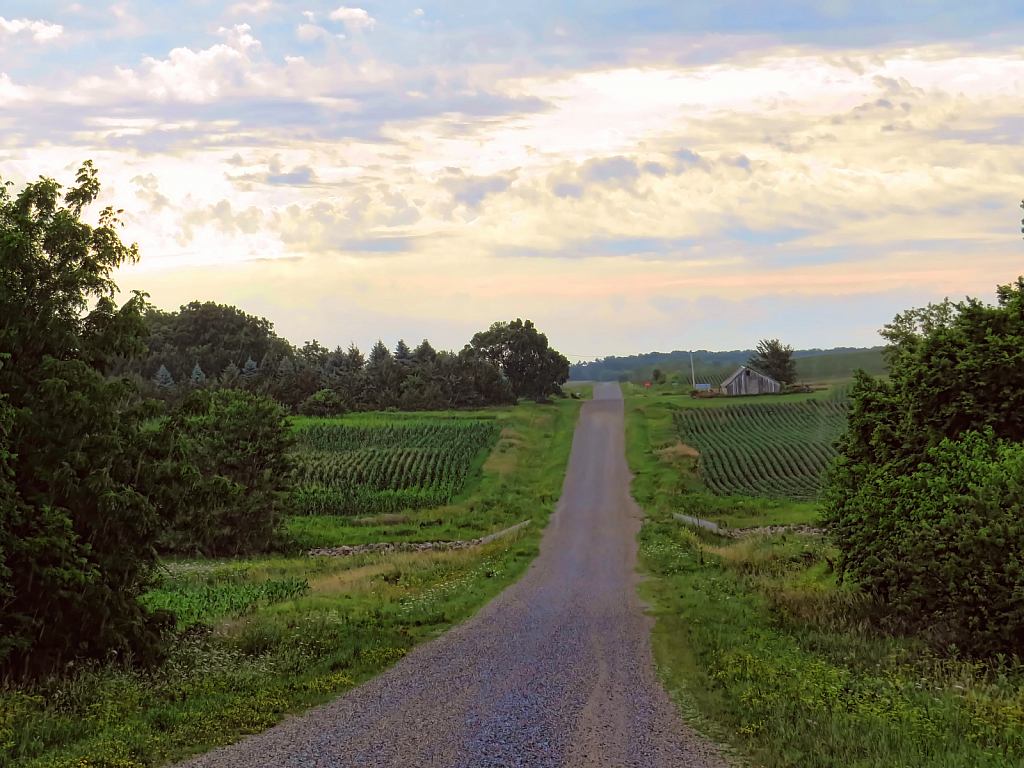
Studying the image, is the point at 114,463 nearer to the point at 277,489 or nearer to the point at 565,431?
the point at 277,489

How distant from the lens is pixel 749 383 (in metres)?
108

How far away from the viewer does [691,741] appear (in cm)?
1123

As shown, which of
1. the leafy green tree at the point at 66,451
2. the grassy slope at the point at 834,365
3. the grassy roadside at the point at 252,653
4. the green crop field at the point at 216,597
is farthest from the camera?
the grassy slope at the point at 834,365

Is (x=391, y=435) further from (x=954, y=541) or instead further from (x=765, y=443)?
(x=954, y=541)

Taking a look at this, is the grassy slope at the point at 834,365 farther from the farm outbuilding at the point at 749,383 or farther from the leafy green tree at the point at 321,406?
the leafy green tree at the point at 321,406

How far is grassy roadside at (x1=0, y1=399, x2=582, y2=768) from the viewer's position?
1090 centimetres

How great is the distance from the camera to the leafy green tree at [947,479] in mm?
15031

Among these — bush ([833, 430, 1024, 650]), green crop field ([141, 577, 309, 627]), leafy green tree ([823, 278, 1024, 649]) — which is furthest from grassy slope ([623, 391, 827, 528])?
green crop field ([141, 577, 309, 627])

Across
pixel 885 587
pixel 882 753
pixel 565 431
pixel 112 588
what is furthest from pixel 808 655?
pixel 565 431

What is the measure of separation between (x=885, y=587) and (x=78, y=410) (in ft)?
54.3

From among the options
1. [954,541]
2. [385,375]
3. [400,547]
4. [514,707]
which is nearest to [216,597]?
[400,547]

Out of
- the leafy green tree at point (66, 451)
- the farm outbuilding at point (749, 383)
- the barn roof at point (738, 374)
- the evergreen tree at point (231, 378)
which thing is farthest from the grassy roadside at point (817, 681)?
the evergreen tree at point (231, 378)

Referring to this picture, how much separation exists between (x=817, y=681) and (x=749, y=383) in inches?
3878

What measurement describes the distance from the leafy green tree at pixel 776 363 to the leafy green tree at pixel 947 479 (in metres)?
92.1
